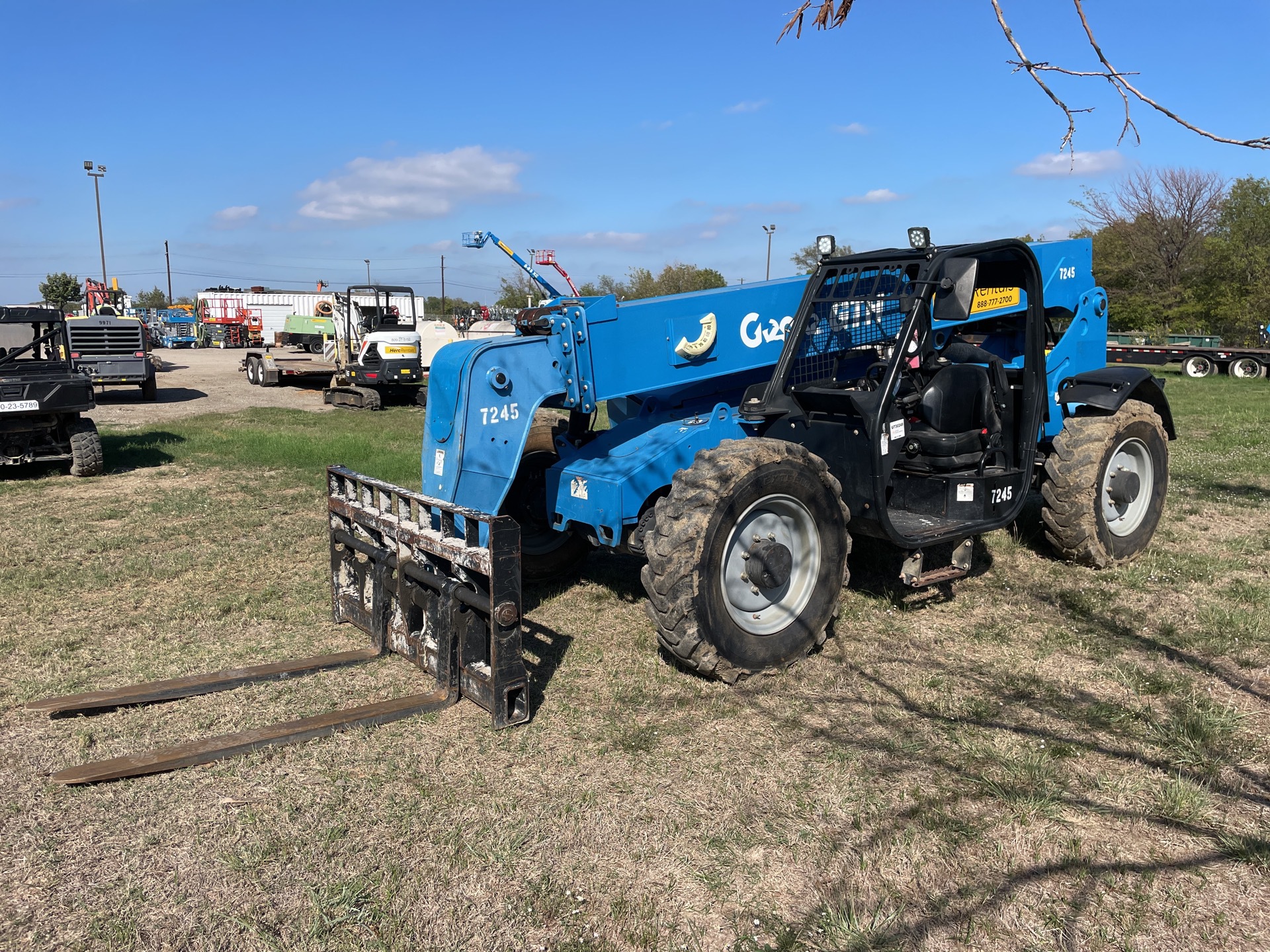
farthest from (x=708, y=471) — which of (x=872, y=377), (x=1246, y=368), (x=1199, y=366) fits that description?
(x=1199, y=366)

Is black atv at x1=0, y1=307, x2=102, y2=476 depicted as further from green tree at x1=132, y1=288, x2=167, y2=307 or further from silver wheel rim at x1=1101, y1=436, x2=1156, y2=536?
green tree at x1=132, y1=288, x2=167, y2=307

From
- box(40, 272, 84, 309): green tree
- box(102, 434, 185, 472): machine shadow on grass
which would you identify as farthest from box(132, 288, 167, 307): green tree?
box(102, 434, 185, 472): machine shadow on grass

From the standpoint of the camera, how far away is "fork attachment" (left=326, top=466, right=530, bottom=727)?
4.33 m

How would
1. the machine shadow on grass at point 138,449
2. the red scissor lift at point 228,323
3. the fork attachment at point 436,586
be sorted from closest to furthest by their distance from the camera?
1. the fork attachment at point 436,586
2. the machine shadow on grass at point 138,449
3. the red scissor lift at point 228,323

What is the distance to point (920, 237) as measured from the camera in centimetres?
548

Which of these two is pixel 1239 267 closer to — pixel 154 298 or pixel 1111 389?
pixel 1111 389

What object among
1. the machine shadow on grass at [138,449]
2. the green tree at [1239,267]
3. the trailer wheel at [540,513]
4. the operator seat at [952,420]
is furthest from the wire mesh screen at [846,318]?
the green tree at [1239,267]

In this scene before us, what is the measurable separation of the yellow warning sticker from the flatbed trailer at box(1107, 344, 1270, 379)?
799 inches

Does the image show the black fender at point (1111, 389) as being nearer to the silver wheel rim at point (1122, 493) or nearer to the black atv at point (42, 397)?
the silver wheel rim at point (1122, 493)

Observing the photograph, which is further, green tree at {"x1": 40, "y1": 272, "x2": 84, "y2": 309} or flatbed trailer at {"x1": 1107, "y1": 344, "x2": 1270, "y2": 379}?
green tree at {"x1": 40, "y1": 272, "x2": 84, "y2": 309}

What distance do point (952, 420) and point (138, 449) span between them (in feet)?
41.1

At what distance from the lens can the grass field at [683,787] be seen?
3104mm

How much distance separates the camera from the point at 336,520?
578cm

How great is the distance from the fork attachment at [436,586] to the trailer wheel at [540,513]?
0.83 m
